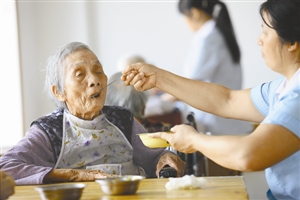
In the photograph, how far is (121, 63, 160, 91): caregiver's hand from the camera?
87.8 inches

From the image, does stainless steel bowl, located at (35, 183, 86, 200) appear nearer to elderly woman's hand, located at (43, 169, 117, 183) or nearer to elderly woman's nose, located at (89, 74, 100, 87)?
elderly woman's hand, located at (43, 169, 117, 183)

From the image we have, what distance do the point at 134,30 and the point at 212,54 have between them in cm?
147

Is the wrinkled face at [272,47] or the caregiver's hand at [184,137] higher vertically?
the wrinkled face at [272,47]

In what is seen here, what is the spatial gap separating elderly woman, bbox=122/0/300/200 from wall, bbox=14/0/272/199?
11.1 feet

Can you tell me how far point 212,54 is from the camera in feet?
14.6

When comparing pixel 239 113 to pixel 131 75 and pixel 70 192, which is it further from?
pixel 70 192

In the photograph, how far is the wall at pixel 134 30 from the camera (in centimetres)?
547

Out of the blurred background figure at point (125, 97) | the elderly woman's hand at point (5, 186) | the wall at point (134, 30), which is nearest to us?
the elderly woman's hand at point (5, 186)

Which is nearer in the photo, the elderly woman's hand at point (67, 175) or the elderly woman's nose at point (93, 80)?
the elderly woman's hand at point (67, 175)

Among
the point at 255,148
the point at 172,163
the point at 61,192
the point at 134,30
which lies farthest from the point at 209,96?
the point at 134,30

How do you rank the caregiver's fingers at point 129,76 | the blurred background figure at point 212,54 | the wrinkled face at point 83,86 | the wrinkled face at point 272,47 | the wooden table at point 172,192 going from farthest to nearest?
the blurred background figure at point 212,54 < the wrinkled face at point 83,86 < the caregiver's fingers at point 129,76 < the wrinkled face at point 272,47 < the wooden table at point 172,192

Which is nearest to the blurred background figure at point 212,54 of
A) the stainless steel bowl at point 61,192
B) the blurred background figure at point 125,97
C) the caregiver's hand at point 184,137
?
the blurred background figure at point 125,97

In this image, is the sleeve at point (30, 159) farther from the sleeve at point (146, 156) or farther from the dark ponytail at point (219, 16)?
the dark ponytail at point (219, 16)

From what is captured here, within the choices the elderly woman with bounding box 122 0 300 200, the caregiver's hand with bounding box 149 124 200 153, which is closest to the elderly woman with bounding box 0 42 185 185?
the elderly woman with bounding box 122 0 300 200
